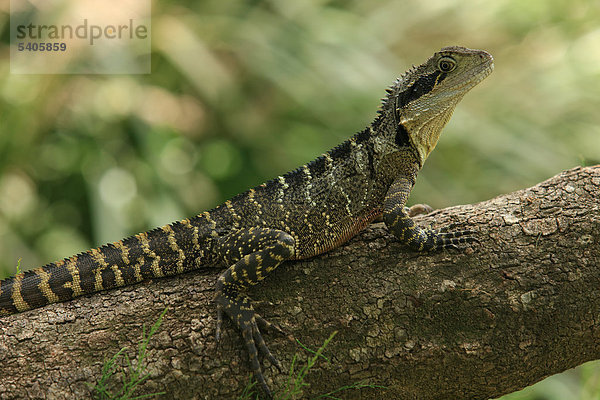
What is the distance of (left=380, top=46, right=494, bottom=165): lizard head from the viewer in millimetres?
4344

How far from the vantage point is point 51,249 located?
7.05 metres

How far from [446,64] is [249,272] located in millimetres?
2459

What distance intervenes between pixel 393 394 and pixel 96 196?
→ 4.92 m

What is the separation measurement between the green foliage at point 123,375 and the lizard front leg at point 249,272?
0.52 meters

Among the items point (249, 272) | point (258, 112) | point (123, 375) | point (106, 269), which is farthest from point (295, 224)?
point (258, 112)

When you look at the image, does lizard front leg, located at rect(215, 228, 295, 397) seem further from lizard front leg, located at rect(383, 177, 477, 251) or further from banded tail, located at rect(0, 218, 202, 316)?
lizard front leg, located at rect(383, 177, 477, 251)

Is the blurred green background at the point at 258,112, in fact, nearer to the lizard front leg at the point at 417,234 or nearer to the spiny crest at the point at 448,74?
the spiny crest at the point at 448,74

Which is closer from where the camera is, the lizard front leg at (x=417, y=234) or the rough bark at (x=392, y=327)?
the rough bark at (x=392, y=327)

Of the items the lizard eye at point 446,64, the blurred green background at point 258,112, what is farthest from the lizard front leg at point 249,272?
the blurred green background at point 258,112

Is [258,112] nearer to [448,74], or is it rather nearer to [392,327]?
[448,74]

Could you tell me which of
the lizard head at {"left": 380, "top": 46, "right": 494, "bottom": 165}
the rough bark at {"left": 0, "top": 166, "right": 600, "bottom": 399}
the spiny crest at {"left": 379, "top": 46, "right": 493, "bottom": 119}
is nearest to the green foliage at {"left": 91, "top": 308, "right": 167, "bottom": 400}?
the rough bark at {"left": 0, "top": 166, "right": 600, "bottom": 399}

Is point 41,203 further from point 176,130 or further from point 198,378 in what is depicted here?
point 198,378

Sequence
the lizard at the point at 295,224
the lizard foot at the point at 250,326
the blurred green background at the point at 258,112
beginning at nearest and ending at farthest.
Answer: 1. the lizard foot at the point at 250,326
2. the lizard at the point at 295,224
3. the blurred green background at the point at 258,112

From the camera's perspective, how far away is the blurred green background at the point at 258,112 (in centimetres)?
718
